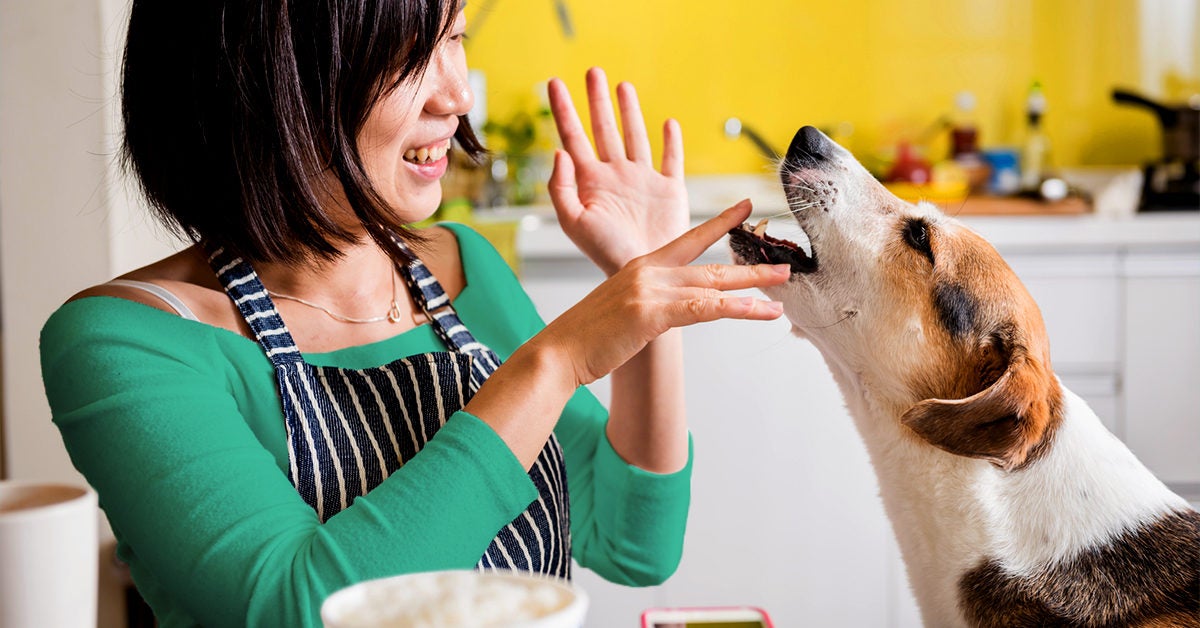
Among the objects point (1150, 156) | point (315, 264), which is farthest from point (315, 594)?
point (1150, 156)

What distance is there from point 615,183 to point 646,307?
15.7 inches

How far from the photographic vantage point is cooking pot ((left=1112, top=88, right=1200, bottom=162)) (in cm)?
291

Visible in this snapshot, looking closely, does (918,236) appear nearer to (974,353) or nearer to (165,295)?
(974,353)

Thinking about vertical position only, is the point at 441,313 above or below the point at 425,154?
below

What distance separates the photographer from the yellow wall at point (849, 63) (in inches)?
129

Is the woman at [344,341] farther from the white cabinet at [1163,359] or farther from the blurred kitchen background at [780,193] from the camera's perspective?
the white cabinet at [1163,359]

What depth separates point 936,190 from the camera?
3061 millimetres

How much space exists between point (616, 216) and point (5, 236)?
1.47 m

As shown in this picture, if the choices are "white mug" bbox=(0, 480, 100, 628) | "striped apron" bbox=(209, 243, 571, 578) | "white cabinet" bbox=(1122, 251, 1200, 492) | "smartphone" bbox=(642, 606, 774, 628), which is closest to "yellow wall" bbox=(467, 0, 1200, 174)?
"white cabinet" bbox=(1122, 251, 1200, 492)

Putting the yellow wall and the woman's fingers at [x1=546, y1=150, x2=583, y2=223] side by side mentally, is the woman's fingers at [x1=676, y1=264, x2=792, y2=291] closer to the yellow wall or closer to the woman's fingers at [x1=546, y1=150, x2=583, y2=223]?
the woman's fingers at [x1=546, y1=150, x2=583, y2=223]

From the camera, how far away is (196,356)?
978 millimetres

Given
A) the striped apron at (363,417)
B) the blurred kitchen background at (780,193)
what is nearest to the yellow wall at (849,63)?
the blurred kitchen background at (780,193)

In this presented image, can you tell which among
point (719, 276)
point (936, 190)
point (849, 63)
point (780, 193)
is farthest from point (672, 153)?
point (849, 63)

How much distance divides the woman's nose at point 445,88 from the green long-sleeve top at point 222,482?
0.31 meters
